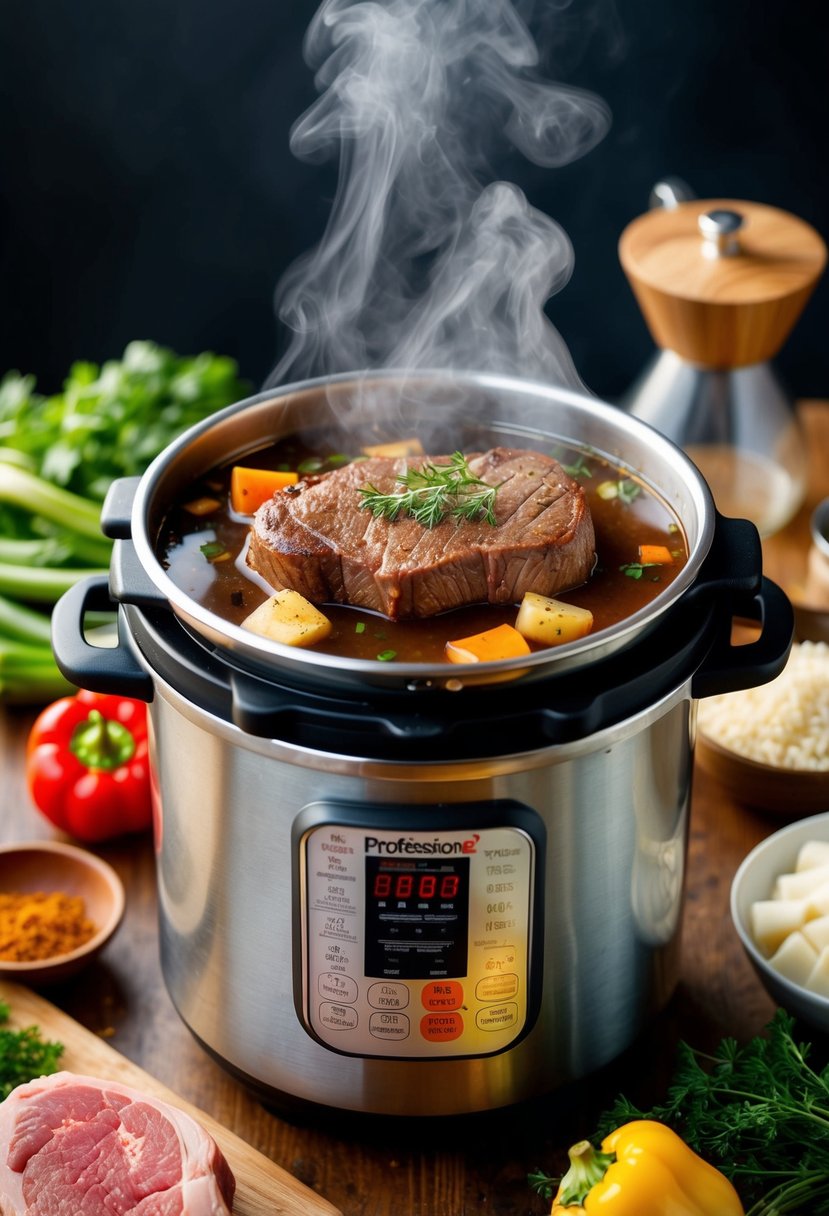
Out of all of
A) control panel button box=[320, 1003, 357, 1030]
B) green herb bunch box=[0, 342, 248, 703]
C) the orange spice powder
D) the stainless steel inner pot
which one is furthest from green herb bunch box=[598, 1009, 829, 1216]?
green herb bunch box=[0, 342, 248, 703]

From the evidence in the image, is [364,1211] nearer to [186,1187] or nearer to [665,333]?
[186,1187]

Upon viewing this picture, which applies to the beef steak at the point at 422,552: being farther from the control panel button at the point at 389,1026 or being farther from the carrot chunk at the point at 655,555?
the control panel button at the point at 389,1026

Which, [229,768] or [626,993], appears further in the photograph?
[626,993]

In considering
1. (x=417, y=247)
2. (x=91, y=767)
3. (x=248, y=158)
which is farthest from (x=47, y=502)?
(x=248, y=158)

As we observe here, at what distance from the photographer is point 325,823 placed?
6.20 feet

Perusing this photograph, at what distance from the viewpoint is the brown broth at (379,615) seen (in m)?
2.11

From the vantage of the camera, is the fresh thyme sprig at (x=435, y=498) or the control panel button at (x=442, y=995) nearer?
the control panel button at (x=442, y=995)

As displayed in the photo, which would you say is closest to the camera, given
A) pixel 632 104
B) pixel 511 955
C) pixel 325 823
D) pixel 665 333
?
pixel 325 823

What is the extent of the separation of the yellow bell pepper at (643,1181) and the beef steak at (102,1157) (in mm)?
502

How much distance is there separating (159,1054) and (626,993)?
833 mm

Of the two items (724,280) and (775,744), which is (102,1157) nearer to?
(775,744)

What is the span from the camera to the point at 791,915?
8.09 feet

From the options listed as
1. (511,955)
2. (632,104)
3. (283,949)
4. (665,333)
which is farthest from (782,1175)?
A: (632,104)

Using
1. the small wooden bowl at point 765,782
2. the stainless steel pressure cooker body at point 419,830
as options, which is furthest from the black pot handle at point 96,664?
the small wooden bowl at point 765,782
